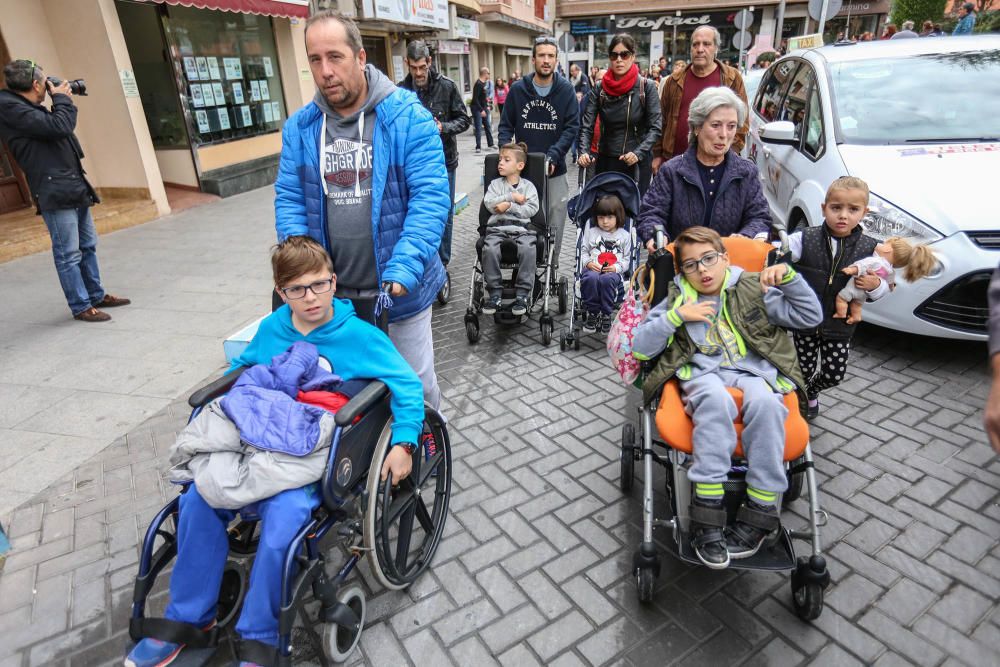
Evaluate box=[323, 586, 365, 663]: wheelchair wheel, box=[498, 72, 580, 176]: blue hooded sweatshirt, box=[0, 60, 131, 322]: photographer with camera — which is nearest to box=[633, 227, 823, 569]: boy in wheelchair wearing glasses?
box=[323, 586, 365, 663]: wheelchair wheel

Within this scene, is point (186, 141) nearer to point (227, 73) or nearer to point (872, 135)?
point (227, 73)

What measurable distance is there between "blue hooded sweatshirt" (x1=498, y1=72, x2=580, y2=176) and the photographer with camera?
11.8 feet

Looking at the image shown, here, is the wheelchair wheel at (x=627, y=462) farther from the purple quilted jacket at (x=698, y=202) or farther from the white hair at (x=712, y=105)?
the white hair at (x=712, y=105)

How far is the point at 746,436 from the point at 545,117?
4.29 metres

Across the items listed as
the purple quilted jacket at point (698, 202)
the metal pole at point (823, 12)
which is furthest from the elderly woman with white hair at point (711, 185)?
the metal pole at point (823, 12)

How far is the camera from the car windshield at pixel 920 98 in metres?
4.66

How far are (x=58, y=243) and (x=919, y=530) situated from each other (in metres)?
6.31

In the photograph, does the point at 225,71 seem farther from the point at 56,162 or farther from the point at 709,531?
the point at 709,531

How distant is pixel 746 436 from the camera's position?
Answer: 7.97ft

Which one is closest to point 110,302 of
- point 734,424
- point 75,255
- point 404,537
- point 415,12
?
point 75,255

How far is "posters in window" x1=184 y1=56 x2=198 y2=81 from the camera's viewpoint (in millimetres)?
10281

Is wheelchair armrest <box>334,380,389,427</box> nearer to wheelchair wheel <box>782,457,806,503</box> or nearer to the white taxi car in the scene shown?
wheelchair wheel <box>782,457,806,503</box>

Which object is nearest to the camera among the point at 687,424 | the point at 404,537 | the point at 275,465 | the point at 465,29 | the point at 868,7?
the point at 275,465

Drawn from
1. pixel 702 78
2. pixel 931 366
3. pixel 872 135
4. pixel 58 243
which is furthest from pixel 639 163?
pixel 58 243
